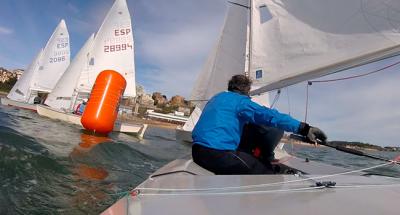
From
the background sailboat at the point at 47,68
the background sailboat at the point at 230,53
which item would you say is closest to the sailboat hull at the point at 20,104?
the background sailboat at the point at 47,68

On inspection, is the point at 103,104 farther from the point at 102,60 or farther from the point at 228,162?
the point at 228,162

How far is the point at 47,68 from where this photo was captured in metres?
27.4

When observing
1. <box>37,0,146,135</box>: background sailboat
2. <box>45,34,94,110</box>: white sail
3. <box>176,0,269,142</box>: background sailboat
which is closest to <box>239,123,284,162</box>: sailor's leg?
<box>176,0,269,142</box>: background sailboat

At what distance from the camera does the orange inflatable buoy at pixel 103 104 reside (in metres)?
12.3

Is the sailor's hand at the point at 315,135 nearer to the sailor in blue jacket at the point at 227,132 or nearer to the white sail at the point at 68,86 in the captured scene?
the sailor in blue jacket at the point at 227,132

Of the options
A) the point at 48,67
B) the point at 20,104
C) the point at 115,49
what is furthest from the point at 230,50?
the point at 48,67

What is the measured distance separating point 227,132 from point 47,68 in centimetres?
2720

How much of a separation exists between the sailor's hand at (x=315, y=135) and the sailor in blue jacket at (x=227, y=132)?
0.98ft

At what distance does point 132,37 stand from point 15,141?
14.7 m

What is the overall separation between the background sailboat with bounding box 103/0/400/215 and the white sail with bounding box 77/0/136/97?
14734 millimetres

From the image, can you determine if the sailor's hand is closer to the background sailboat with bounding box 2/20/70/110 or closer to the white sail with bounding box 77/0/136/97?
the white sail with bounding box 77/0/136/97

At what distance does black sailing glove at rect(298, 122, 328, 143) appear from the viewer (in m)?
3.00

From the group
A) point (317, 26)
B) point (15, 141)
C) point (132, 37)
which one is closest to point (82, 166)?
point (15, 141)

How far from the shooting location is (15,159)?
5578 millimetres
